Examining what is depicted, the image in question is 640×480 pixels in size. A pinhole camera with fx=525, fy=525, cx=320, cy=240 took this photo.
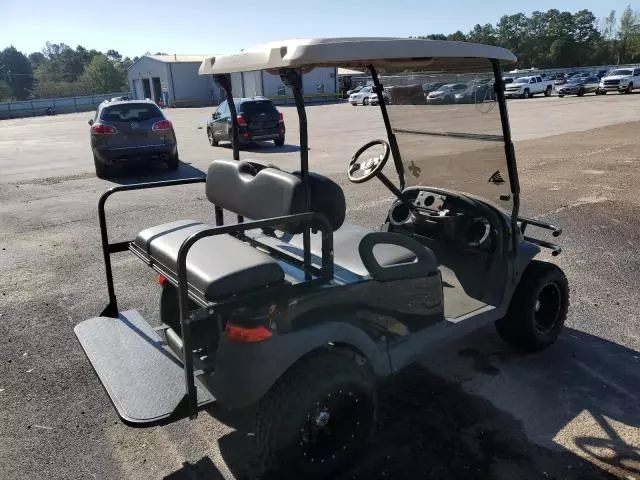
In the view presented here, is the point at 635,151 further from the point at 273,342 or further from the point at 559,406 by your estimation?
the point at 273,342

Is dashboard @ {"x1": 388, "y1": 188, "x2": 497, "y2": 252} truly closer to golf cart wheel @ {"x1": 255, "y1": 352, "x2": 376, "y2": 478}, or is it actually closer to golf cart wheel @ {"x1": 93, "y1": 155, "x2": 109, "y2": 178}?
golf cart wheel @ {"x1": 255, "y1": 352, "x2": 376, "y2": 478}

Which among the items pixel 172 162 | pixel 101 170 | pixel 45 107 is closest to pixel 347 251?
pixel 172 162

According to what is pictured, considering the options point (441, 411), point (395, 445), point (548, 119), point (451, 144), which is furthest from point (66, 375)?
point (548, 119)

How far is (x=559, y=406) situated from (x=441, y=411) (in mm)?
701

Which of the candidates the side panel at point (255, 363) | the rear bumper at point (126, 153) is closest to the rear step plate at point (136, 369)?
the side panel at point (255, 363)

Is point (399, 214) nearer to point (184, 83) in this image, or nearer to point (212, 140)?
point (212, 140)

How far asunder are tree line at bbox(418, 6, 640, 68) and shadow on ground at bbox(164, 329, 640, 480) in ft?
224

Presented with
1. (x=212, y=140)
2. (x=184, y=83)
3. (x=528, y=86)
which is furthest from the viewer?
(x=184, y=83)

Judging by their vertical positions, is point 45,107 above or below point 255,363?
above

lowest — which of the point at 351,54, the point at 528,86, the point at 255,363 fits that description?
the point at 255,363

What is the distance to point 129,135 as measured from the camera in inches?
428

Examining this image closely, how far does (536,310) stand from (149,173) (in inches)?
374

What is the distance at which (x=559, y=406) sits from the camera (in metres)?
3.07

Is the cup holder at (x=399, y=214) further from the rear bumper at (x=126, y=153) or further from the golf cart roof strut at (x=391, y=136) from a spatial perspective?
the rear bumper at (x=126, y=153)
